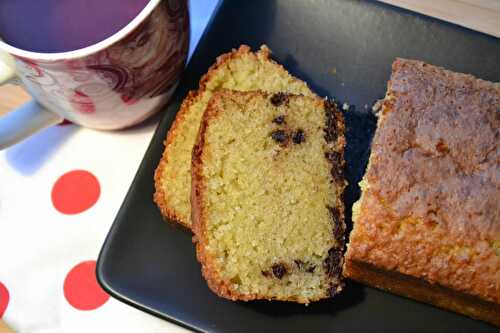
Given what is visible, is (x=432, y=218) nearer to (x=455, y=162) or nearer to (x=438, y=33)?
(x=455, y=162)

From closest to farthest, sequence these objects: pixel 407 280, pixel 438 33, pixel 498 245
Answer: pixel 498 245 < pixel 407 280 < pixel 438 33

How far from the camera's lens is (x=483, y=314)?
1.34 meters

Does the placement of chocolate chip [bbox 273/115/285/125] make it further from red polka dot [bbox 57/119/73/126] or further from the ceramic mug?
red polka dot [bbox 57/119/73/126]

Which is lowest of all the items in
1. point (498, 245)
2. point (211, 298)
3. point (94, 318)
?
point (94, 318)

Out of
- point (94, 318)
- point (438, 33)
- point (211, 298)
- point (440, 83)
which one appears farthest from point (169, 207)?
point (438, 33)

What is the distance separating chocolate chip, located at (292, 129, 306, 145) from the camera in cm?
147

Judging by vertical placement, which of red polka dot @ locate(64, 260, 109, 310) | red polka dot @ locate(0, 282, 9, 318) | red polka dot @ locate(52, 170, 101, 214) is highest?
red polka dot @ locate(52, 170, 101, 214)

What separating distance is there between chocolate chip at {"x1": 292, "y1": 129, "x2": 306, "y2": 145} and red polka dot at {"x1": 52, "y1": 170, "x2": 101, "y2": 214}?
23.2 inches

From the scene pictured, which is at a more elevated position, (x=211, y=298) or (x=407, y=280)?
(x=407, y=280)

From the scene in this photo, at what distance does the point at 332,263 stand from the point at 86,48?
29.8 inches

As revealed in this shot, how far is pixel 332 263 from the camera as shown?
1.39m

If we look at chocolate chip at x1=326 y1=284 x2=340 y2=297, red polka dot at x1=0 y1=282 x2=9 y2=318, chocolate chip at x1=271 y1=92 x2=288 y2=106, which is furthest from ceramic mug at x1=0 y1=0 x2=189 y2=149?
chocolate chip at x1=326 y1=284 x2=340 y2=297

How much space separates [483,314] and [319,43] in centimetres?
86

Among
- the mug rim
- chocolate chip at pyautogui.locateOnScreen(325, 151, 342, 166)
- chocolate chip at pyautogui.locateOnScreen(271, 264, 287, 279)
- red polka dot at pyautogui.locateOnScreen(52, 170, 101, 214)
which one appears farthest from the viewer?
red polka dot at pyautogui.locateOnScreen(52, 170, 101, 214)
